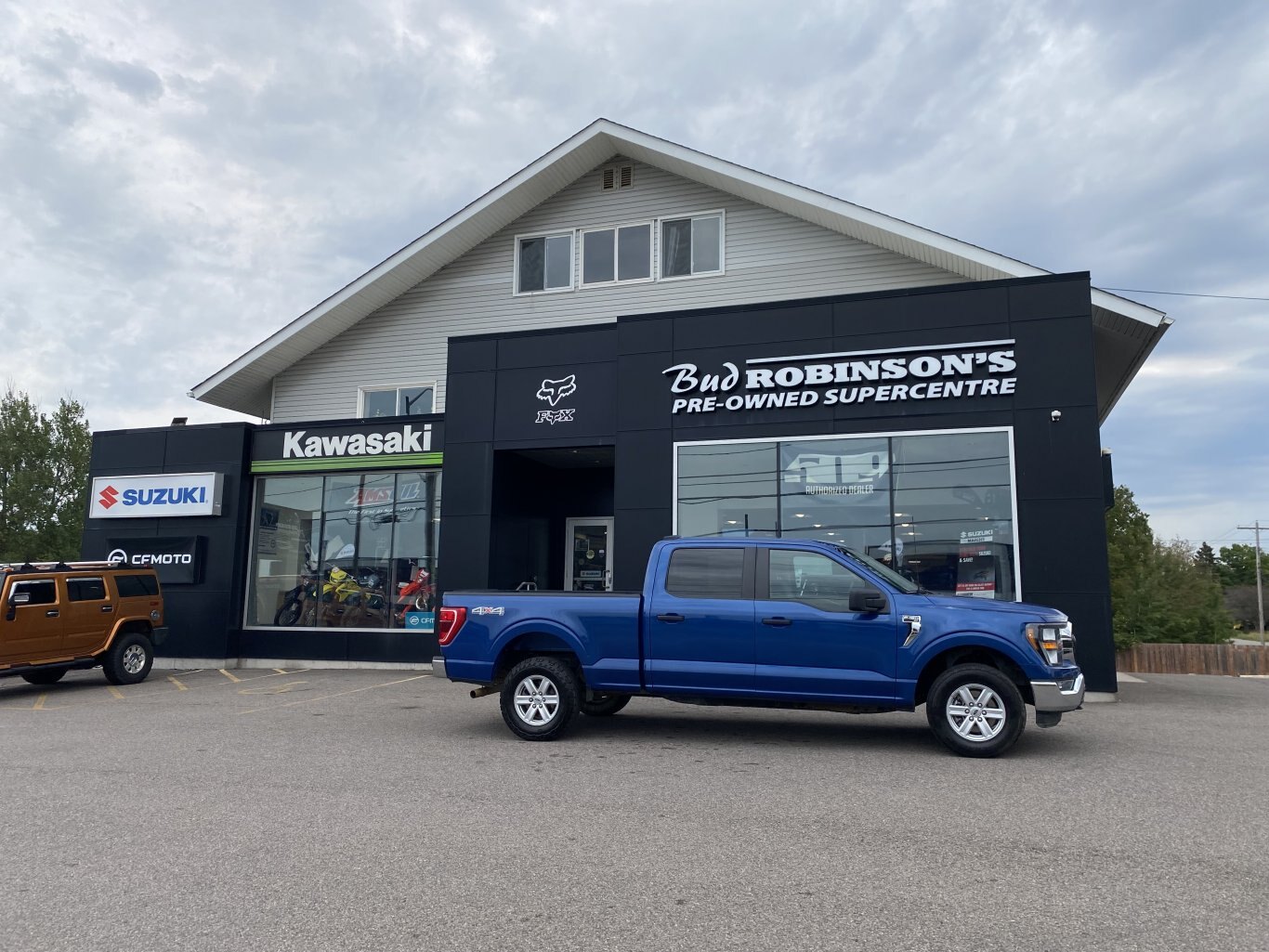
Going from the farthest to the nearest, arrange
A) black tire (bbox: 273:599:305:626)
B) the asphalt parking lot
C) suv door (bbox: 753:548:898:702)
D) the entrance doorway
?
the entrance doorway < black tire (bbox: 273:599:305:626) < suv door (bbox: 753:548:898:702) < the asphalt parking lot

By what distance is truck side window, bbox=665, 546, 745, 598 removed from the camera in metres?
8.81

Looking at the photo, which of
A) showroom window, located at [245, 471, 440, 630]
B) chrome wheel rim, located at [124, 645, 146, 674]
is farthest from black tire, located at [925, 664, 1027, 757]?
chrome wheel rim, located at [124, 645, 146, 674]

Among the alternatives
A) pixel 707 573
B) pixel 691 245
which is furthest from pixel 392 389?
pixel 707 573

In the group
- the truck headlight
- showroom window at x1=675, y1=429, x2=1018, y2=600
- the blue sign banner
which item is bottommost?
the blue sign banner

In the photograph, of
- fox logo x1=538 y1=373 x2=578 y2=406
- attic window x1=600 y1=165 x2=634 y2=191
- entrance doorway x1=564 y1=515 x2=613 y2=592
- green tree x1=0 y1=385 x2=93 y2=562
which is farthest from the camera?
green tree x1=0 y1=385 x2=93 y2=562

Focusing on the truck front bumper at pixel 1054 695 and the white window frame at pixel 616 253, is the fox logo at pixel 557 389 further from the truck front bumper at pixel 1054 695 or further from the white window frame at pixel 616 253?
the truck front bumper at pixel 1054 695

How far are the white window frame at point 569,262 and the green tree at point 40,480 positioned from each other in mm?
30524

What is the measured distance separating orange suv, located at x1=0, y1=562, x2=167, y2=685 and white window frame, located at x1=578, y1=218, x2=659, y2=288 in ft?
31.7

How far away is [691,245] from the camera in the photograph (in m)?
18.5

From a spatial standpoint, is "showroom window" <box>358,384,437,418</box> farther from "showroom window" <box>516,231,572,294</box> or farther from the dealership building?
"showroom window" <box>516,231,572,294</box>

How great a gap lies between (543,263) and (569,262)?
619mm

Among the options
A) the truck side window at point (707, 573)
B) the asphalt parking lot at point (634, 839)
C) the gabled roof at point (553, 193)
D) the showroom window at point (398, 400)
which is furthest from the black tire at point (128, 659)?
the truck side window at point (707, 573)

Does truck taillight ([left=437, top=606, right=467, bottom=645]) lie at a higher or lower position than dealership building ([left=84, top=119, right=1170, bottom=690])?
lower

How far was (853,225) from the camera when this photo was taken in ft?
55.0
